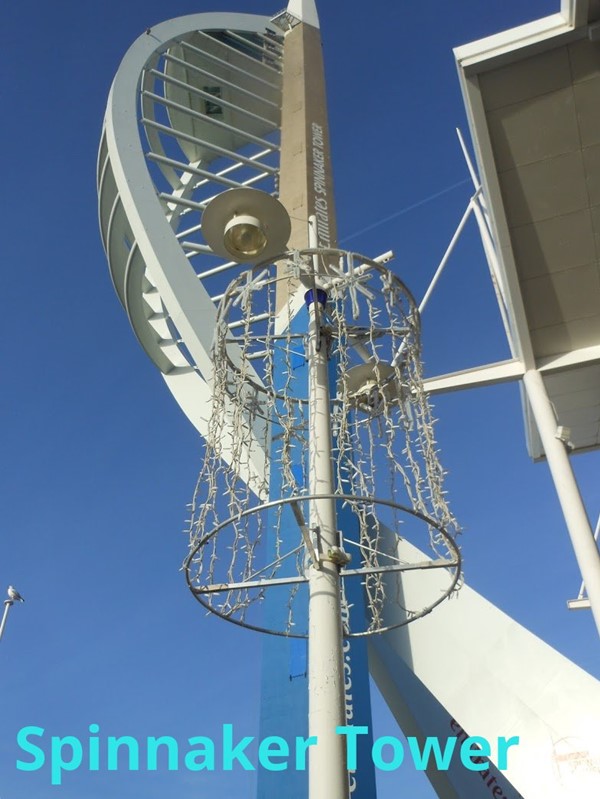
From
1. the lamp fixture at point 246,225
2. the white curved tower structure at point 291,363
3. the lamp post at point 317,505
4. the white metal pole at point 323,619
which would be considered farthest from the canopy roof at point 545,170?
the white metal pole at point 323,619

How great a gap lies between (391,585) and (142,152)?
762 centimetres

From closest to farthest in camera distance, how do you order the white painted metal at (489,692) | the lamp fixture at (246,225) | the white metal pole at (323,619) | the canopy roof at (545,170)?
the white metal pole at (323,619) → the lamp fixture at (246,225) → the canopy roof at (545,170) → the white painted metal at (489,692)

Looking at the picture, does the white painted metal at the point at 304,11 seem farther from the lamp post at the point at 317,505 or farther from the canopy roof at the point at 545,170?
the lamp post at the point at 317,505

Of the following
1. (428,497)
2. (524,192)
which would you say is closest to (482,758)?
(428,497)

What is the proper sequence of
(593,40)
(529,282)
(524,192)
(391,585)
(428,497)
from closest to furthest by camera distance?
(428,497) → (593,40) → (524,192) → (529,282) → (391,585)

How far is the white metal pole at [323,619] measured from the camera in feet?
8.10

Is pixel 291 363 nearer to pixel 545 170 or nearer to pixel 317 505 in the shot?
pixel 545 170

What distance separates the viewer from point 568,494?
6.10 meters

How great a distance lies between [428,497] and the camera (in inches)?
140

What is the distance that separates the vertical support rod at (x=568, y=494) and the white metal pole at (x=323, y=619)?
3.22 m

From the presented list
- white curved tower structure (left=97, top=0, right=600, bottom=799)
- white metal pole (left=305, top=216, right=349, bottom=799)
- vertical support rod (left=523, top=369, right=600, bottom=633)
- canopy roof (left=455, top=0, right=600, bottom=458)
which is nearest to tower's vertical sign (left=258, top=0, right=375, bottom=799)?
white curved tower structure (left=97, top=0, right=600, bottom=799)

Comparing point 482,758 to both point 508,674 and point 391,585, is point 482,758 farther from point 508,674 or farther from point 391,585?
point 391,585

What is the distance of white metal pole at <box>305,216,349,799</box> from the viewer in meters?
2.47

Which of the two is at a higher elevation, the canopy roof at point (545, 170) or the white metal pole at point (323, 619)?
the canopy roof at point (545, 170)
